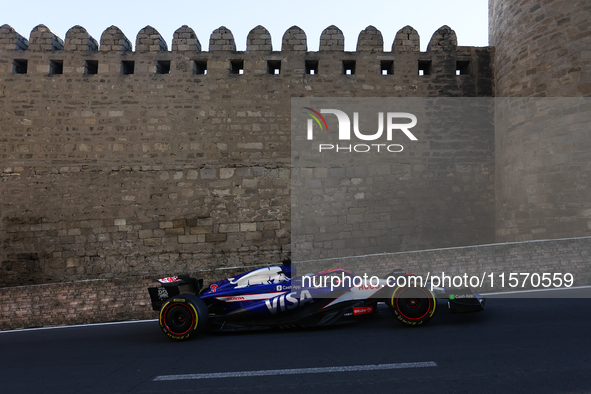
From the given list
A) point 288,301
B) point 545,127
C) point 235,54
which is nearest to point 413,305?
point 288,301

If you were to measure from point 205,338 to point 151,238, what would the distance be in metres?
4.84

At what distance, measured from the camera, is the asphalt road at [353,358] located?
266cm

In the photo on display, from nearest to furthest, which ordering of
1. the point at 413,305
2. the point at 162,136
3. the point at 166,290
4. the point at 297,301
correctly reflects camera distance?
the point at 413,305 < the point at 297,301 < the point at 166,290 < the point at 162,136

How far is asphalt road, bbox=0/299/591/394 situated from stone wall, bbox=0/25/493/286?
3.84 meters

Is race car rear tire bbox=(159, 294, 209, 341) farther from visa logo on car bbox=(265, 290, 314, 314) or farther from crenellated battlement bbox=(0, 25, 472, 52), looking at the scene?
crenellated battlement bbox=(0, 25, 472, 52)

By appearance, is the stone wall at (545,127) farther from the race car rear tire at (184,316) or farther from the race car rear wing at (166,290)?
the race car rear wing at (166,290)

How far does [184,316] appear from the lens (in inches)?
174

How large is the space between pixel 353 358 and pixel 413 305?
1274mm

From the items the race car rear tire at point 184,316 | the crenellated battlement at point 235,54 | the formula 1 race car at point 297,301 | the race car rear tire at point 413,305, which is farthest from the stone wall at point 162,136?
the race car rear tire at point 413,305

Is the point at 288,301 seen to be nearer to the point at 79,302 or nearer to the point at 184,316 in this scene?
the point at 184,316

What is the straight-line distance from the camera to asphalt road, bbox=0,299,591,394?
266 centimetres

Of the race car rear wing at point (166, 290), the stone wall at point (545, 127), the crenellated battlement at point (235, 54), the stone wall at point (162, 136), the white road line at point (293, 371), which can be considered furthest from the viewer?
the crenellated battlement at point (235, 54)

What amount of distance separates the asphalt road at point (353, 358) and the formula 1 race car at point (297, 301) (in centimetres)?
17

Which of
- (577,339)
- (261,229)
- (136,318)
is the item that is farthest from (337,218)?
(577,339)
